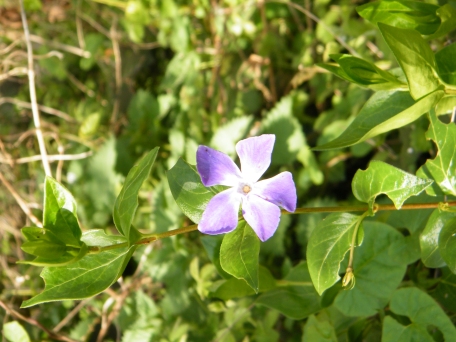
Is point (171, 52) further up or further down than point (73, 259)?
further down

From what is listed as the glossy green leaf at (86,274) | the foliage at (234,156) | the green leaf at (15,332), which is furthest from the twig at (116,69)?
the glossy green leaf at (86,274)

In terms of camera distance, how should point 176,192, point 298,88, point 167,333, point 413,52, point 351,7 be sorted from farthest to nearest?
point 298,88
point 351,7
point 167,333
point 176,192
point 413,52

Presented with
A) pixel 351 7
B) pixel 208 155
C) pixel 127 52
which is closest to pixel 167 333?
pixel 208 155

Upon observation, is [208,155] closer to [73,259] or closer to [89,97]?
[73,259]

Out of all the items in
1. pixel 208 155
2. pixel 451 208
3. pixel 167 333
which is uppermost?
pixel 208 155

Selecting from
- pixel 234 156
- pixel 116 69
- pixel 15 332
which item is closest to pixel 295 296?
pixel 234 156

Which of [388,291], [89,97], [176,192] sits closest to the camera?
[176,192]
